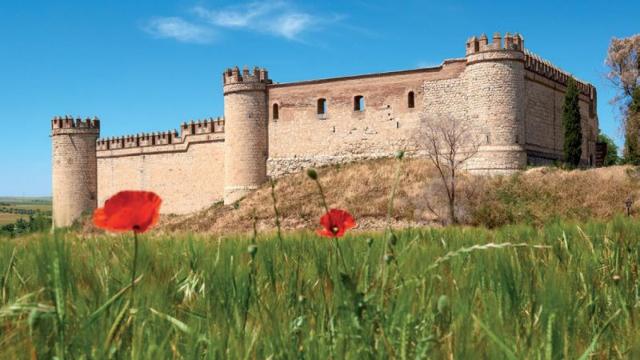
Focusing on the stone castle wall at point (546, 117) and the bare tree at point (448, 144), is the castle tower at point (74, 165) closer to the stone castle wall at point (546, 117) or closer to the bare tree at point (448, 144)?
the bare tree at point (448, 144)

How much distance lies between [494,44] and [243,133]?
1314 cm

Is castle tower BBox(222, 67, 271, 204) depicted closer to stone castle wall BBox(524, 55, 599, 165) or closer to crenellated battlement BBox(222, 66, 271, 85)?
crenellated battlement BBox(222, 66, 271, 85)

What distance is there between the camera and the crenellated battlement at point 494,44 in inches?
1016

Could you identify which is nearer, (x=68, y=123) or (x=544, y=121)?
(x=544, y=121)

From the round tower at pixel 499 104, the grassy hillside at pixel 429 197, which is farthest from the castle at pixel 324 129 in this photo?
the grassy hillside at pixel 429 197

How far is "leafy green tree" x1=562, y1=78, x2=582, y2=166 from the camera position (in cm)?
2803

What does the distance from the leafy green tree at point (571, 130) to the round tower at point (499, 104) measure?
330 cm

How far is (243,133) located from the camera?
31.7 meters

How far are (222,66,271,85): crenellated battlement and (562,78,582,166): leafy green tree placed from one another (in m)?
14.9

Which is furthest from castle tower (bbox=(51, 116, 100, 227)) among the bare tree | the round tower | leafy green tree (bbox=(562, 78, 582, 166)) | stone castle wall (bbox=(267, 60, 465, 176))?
leafy green tree (bbox=(562, 78, 582, 166))

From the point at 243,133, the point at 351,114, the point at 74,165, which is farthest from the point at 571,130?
the point at 74,165

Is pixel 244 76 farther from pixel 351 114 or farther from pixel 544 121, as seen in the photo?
pixel 544 121

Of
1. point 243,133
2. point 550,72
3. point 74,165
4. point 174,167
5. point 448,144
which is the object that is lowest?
point 174,167

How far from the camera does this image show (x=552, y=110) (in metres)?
29.6
